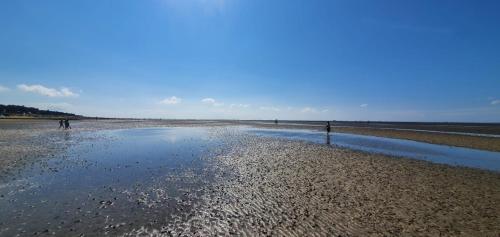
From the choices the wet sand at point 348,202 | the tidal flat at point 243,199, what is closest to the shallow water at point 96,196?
the tidal flat at point 243,199

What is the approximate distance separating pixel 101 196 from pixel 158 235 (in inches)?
228

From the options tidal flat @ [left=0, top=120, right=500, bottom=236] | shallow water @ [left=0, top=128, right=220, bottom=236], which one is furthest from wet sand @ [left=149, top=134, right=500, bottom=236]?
shallow water @ [left=0, top=128, right=220, bottom=236]

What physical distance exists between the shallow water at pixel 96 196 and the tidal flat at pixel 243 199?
4 centimetres

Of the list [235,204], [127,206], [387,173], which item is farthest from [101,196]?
[387,173]

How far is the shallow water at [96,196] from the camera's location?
10.0 meters

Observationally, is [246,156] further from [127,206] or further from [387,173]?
[127,206]

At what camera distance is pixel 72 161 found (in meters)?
23.0

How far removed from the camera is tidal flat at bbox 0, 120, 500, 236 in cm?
1002

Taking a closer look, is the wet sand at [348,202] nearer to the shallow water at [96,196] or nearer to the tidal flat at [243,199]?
the tidal flat at [243,199]

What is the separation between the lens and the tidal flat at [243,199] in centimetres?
1002

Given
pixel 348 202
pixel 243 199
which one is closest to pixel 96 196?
pixel 243 199

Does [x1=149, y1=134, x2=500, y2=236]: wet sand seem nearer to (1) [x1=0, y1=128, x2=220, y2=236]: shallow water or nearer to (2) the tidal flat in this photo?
(2) the tidal flat

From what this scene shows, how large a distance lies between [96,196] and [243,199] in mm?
6929

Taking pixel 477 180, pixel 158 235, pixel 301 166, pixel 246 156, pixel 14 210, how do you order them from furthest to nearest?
pixel 246 156 < pixel 301 166 < pixel 477 180 < pixel 14 210 < pixel 158 235
